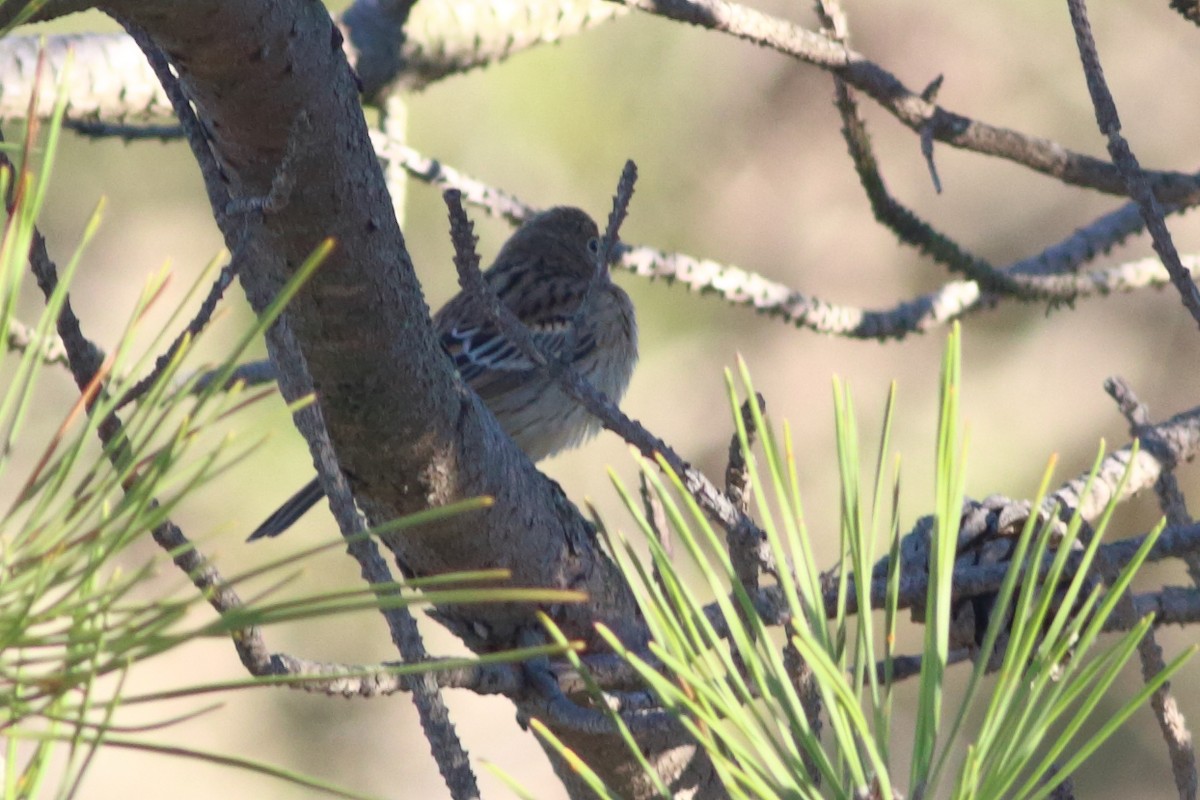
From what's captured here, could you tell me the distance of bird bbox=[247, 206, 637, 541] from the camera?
4355 millimetres

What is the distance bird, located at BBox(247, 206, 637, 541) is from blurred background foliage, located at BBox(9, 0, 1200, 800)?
21 centimetres

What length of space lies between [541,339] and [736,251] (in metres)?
0.97

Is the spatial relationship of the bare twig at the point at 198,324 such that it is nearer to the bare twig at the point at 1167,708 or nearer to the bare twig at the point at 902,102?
the bare twig at the point at 1167,708

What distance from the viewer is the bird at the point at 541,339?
4.36 metres

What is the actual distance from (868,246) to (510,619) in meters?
3.76

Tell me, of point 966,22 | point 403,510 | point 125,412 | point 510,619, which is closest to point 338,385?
point 403,510

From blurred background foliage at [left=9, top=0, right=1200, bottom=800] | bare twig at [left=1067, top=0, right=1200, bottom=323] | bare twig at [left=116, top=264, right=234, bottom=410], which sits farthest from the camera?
blurred background foliage at [left=9, top=0, right=1200, bottom=800]

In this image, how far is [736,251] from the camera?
5531mm

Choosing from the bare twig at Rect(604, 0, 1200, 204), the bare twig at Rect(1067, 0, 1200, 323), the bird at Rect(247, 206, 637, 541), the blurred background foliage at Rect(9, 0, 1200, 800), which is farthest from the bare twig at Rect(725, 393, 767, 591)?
the blurred background foliage at Rect(9, 0, 1200, 800)

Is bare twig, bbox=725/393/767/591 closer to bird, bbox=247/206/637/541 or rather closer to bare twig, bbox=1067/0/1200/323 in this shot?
bare twig, bbox=1067/0/1200/323

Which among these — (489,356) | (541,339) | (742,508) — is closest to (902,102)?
(742,508)

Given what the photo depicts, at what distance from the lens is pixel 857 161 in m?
2.66

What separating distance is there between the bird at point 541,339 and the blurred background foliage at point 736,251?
21 cm

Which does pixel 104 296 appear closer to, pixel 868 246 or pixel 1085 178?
pixel 868 246
